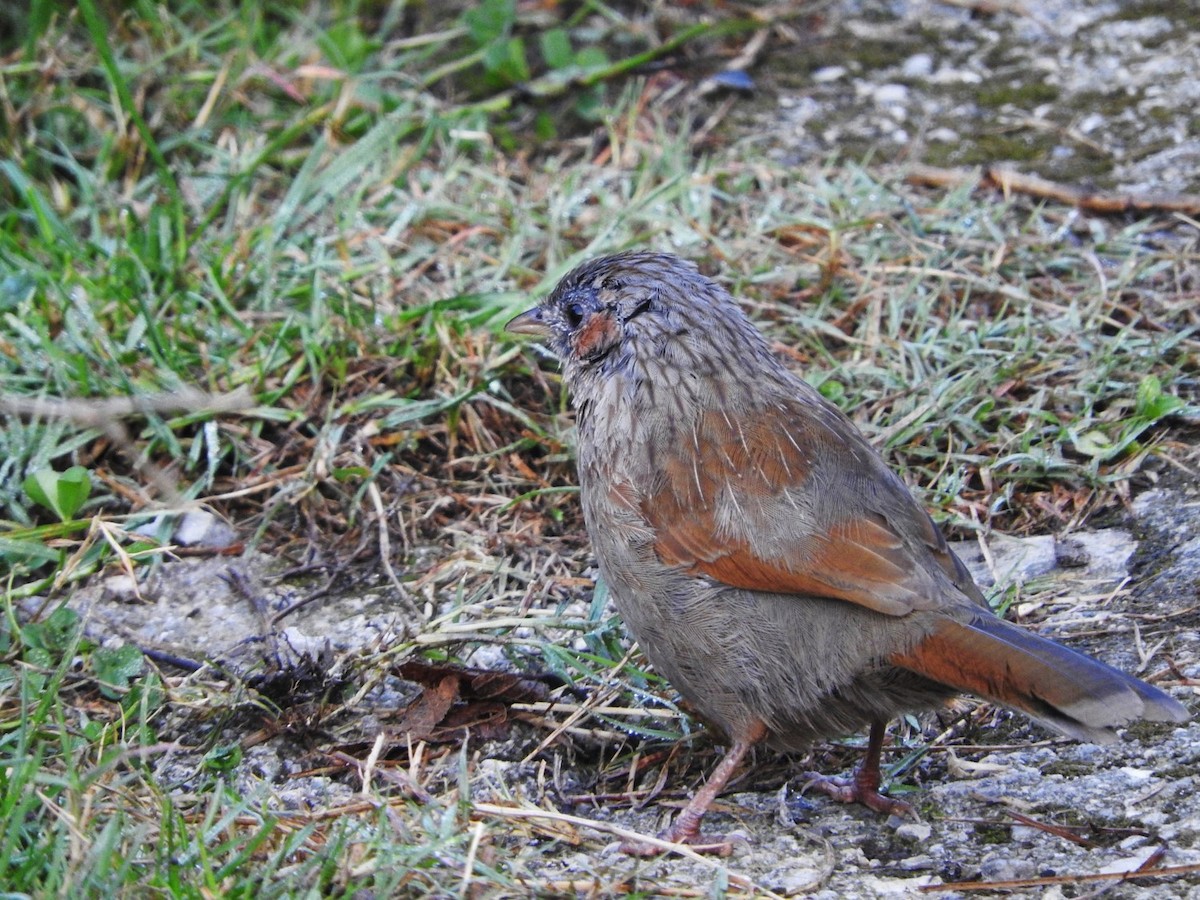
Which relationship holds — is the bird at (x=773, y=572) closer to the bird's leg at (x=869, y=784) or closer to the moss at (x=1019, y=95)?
the bird's leg at (x=869, y=784)

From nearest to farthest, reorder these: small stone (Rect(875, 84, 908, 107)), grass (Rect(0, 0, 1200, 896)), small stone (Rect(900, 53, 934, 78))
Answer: grass (Rect(0, 0, 1200, 896)) < small stone (Rect(875, 84, 908, 107)) < small stone (Rect(900, 53, 934, 78))

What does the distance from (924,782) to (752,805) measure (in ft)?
1.52

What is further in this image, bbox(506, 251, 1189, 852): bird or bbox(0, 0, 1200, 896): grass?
bbox(0, 0, 1200, 896): grass

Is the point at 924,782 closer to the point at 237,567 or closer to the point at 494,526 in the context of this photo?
A: the point at 494,526

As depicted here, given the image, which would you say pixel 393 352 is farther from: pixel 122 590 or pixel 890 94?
pixel 890 94

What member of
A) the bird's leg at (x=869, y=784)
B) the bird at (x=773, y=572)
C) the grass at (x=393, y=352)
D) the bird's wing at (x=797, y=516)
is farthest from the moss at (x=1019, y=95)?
the bird's leg at (x=869, y=784)

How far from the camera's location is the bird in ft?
10.4

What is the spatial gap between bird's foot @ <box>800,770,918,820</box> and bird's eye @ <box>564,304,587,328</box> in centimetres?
159

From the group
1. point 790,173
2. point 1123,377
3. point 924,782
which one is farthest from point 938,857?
point 790,173

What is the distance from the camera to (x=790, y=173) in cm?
598

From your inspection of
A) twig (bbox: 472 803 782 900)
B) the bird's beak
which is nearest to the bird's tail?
twig (bbox: 472 803 782 900)

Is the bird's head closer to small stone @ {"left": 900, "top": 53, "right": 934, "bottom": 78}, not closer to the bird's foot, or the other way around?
the bird's foot

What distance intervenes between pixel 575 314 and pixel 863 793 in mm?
1721

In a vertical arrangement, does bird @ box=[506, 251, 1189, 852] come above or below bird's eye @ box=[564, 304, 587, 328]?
below
